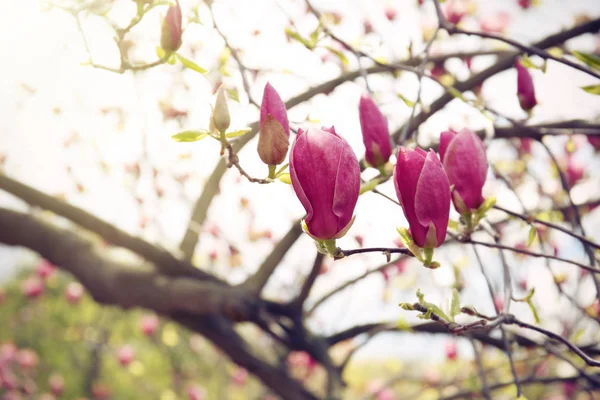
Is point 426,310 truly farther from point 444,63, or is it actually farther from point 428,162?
point 444,63

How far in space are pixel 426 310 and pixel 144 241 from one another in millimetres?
1407

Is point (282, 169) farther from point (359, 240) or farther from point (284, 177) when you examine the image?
point (359, 240)

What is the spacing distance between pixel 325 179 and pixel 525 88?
0.59m

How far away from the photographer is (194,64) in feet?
2.64

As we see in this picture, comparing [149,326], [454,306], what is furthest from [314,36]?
[149,326]

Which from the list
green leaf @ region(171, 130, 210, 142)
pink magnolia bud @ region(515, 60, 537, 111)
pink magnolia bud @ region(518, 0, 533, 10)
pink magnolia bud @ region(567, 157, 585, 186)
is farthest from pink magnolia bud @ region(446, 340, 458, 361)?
green leaf @ region(171, 130, 210, 142)

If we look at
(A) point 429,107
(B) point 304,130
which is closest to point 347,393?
(A) point 429,107

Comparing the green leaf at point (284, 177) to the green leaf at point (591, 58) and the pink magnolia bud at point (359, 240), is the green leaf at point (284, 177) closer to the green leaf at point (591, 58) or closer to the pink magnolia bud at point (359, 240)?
the green leaf at point (591, 58)

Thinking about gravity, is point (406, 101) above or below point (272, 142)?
above

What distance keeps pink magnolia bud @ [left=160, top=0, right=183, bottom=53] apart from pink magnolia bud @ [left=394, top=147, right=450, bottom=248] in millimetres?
440

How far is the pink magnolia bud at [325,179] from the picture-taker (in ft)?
1.78

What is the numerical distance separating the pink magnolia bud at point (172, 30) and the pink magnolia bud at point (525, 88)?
645 millimetres

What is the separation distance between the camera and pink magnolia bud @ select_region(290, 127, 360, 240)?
21.4 inches

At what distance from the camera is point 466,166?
0.66 m
